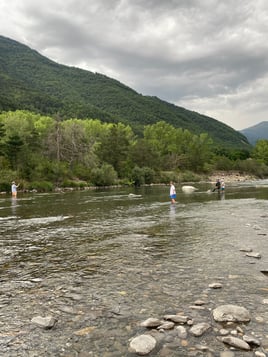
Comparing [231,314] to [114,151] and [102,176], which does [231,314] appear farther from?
[114,151]

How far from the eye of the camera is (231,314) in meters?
6.04

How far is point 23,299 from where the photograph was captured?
7184 mm

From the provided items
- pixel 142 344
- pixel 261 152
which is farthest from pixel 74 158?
pixel 261 152

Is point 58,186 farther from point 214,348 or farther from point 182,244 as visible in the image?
point 214,348

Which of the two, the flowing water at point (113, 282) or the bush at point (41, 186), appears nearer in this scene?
the flowing water at point (113, 282)

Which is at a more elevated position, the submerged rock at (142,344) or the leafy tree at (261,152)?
the leafy tree at (261,152)

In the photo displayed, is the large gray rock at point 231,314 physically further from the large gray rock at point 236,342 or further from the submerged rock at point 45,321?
the submerged rock at point 45,321

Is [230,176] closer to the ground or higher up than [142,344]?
closer to the ground

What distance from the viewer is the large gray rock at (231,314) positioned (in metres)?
5.89

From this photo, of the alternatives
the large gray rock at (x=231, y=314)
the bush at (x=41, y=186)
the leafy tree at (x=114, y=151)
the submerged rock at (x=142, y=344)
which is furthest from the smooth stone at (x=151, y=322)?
the leafy tree at (x=114, y=151)

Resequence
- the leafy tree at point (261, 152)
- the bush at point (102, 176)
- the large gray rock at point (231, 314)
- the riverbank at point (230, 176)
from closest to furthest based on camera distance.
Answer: the large gray rock at point (231, 314), the bush at point (102, 176), the riverbank at point (230, 176), the leafy tree at point (261, 152)

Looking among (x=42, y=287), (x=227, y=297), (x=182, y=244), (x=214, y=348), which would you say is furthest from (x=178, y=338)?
(x=182, y=244)

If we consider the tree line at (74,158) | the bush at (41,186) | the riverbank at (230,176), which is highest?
the tree line at (74,158)

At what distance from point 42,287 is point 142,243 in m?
5.87
